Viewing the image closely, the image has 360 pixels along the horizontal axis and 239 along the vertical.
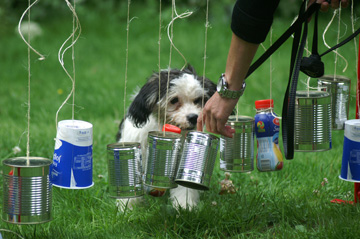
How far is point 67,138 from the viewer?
2.57m

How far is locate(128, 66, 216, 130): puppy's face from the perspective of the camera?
12.1ft

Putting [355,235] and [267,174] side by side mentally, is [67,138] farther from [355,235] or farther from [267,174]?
[267,174]

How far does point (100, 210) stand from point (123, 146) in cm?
82

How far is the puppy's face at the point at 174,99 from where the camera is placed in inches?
146

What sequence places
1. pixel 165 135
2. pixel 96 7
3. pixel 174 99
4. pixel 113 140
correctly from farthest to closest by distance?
pixel 96 7
pixel 113 140
pixel 174 99
pixel 165 135

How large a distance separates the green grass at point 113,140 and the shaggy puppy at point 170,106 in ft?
1.23

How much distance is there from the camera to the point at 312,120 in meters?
2.90

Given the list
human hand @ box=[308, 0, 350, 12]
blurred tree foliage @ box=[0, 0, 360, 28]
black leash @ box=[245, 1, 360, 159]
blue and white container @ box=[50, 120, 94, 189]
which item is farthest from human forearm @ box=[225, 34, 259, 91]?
blurred tree foliage @ box=[0, 0, 360, 28]

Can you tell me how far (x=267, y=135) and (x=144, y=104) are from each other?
105 cm

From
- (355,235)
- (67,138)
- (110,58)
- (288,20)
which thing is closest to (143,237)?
(67,138)

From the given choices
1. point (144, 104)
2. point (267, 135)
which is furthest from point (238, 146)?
point (144, 104)

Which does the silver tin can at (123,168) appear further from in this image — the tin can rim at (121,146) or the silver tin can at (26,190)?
the silver tin can at (26,190)

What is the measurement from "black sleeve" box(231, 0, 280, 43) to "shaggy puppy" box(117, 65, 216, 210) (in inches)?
47.8

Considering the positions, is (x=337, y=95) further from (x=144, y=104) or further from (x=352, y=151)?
(x=144, y=104)
